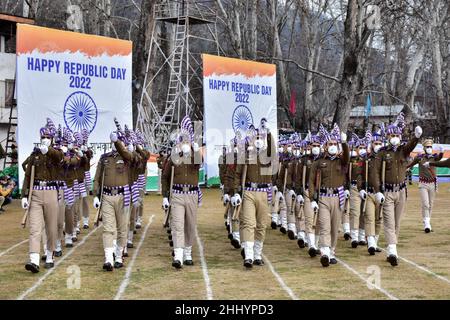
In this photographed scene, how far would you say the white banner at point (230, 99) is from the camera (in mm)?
28172

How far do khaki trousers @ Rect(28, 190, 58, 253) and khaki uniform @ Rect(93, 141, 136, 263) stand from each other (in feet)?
2.52

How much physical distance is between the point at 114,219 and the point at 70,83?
1262 cm

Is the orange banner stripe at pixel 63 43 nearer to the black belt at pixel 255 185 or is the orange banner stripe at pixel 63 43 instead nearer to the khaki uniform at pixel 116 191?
the khaki uniform at pixel 116 191

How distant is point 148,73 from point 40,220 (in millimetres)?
18737

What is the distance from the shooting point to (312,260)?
12492 mm

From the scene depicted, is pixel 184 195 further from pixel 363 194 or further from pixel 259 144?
pixel 363 194

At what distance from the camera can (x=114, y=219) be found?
1170cm

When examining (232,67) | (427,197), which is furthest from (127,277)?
(232,67)

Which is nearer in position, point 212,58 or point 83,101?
point 83,101

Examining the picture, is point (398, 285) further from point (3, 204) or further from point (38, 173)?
point (3, 204)

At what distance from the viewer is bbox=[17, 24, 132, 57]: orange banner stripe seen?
22.0 meters

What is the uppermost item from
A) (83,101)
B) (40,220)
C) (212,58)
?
(212,58)

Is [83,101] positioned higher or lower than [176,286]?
higher

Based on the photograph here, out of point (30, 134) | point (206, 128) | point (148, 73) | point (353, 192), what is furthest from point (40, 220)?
point (148, 73)
